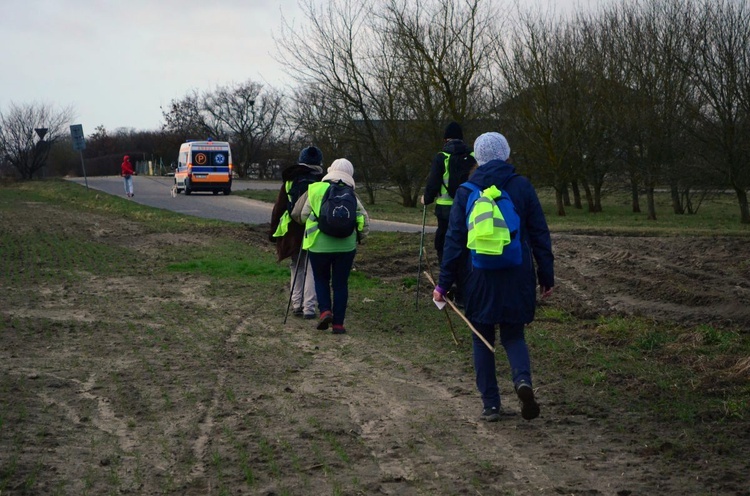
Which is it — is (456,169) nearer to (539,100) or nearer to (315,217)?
(315,217)

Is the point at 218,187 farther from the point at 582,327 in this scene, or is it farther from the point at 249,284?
the point at 582,327

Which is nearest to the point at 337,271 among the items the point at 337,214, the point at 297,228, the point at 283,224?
the point at 337,214

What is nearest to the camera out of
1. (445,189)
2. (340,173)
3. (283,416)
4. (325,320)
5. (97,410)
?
(283,416)

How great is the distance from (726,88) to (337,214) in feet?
81.7

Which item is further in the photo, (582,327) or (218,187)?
(218,187)

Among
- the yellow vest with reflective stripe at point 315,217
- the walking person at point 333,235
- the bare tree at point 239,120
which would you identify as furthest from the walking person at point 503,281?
the bare tree at point 239,120

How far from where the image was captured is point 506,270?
629 centimetres

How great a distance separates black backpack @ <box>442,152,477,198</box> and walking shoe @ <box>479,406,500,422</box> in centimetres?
461

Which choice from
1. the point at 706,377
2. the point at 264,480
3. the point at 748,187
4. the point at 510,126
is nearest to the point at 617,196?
the point at 510,126

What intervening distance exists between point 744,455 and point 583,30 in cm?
3486

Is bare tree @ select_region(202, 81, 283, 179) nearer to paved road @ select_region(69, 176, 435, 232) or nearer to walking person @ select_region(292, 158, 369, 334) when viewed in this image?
paved road @ select_region(69, 176, 435, 232)

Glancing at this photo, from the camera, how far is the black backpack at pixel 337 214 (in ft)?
31.8

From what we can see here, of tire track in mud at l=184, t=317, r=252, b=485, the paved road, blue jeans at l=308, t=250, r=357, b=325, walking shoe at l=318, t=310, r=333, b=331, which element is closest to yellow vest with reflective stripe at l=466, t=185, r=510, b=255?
tire track in mud at l=184, t=317, r=252, b=485

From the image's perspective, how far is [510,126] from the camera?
126ft
